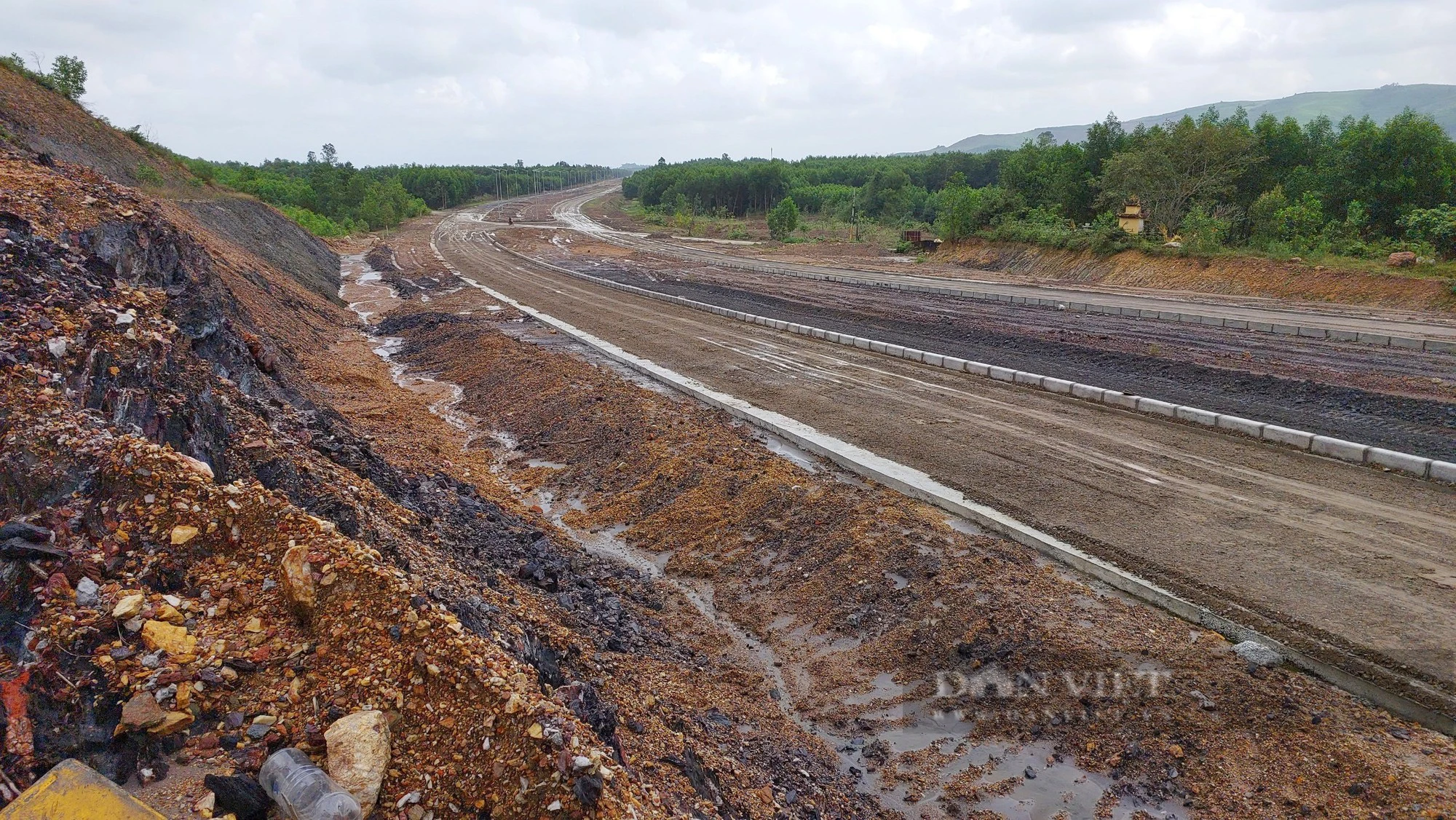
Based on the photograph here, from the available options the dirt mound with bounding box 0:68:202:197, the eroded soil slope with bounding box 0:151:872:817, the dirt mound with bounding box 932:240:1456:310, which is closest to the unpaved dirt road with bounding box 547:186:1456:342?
the dirt mound with bounding box 932:240:1456:310

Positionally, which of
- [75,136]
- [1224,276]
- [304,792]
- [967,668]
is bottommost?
[967,668]

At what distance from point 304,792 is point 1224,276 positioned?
99.8 ft

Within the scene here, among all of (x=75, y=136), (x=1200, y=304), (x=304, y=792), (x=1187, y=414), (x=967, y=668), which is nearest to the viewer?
(x=304, y=792)

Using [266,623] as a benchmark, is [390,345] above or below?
below

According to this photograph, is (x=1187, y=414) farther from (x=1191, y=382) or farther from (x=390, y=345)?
(x=390, y=345)

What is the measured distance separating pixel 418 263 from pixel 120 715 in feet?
134

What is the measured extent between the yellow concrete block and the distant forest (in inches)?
1250

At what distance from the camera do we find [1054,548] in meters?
7.90

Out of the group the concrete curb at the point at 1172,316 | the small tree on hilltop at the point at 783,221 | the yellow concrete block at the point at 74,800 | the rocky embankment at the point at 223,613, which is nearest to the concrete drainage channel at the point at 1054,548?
the rocky embankment at the point at 223,613

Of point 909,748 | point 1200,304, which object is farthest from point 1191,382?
point 1200,304

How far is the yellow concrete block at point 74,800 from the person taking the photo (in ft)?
9.86

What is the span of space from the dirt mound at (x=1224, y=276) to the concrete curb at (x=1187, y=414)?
47.8 feet

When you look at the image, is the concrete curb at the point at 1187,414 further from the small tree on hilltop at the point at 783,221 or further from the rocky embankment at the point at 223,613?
the small tree on hilltop at the point at 783,221

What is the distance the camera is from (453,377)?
18.3 m
